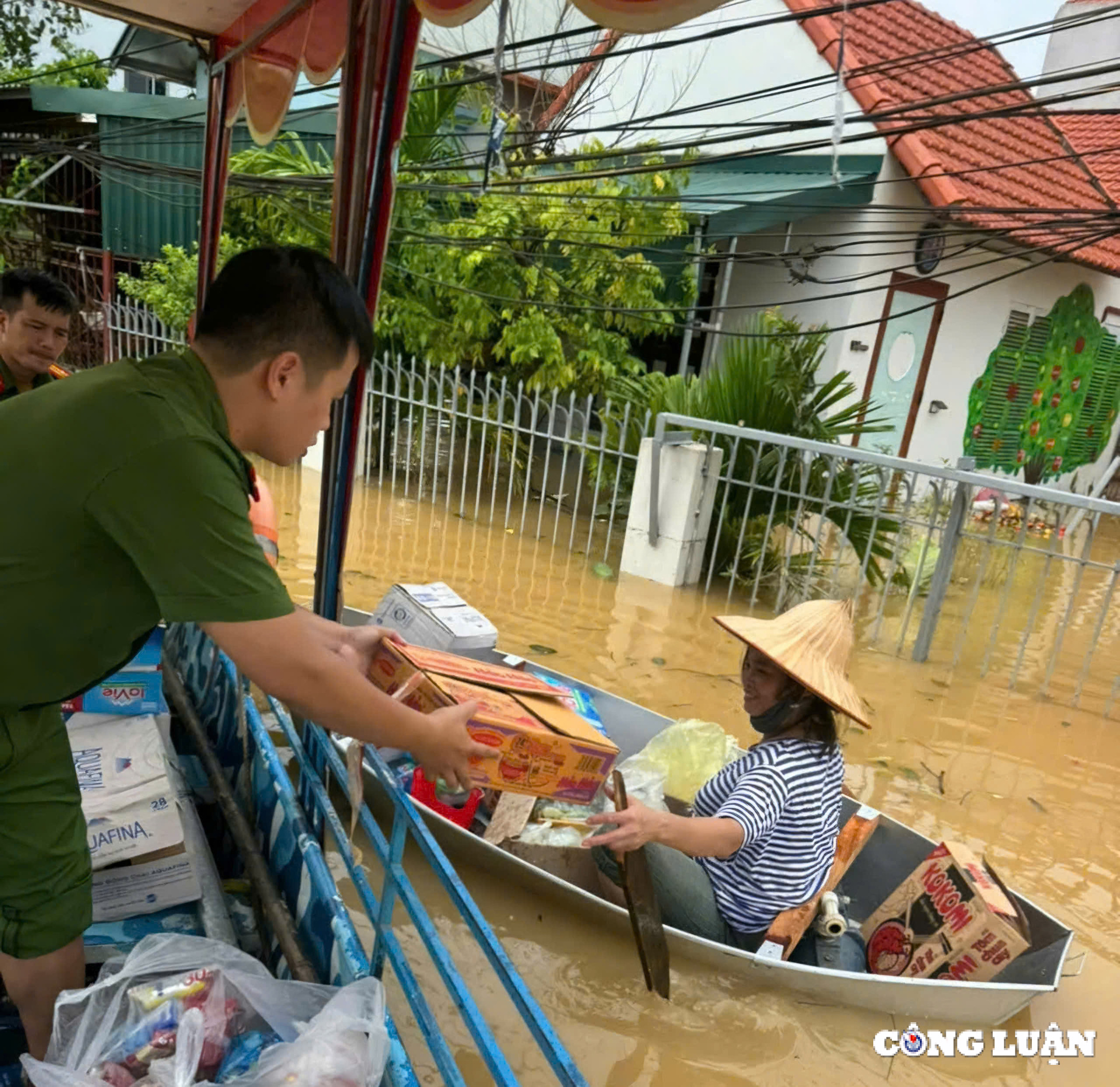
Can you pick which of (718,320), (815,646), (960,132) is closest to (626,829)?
(815,646)

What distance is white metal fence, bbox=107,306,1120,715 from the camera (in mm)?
5781

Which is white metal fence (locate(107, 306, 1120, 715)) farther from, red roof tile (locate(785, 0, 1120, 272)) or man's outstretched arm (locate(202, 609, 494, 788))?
man's outstretched arm (locate(202, 609, 494, 788))

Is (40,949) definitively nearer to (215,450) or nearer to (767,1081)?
(215,450)

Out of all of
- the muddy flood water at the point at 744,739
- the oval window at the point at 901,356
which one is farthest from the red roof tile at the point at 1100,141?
the muddy flood water at the point at 744,739

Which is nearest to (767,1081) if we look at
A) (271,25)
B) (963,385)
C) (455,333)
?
(271,25)

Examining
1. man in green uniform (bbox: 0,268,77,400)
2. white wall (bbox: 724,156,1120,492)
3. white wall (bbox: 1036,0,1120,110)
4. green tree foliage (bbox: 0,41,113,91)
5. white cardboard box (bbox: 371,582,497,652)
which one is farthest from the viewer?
green tree foliage (bbox: 0,41,113,91)

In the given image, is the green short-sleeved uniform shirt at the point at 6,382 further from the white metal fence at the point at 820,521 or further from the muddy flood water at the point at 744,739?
the white metal fence at the point at 820,521

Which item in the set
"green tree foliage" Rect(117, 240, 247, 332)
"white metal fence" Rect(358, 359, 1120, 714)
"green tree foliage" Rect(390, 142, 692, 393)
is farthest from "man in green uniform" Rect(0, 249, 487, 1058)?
"green tree foliage" Rect(117, 240, 247, 332)

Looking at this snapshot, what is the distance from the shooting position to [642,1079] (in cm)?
255

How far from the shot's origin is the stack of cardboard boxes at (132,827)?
2.08 m

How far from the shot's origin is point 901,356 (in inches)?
396

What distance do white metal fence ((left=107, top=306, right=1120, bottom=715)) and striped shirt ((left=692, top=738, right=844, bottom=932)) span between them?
136 inches

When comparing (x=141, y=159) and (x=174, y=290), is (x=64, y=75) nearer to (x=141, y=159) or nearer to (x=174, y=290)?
(x=141, y=159)

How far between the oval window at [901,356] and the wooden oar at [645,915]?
8719 mm
